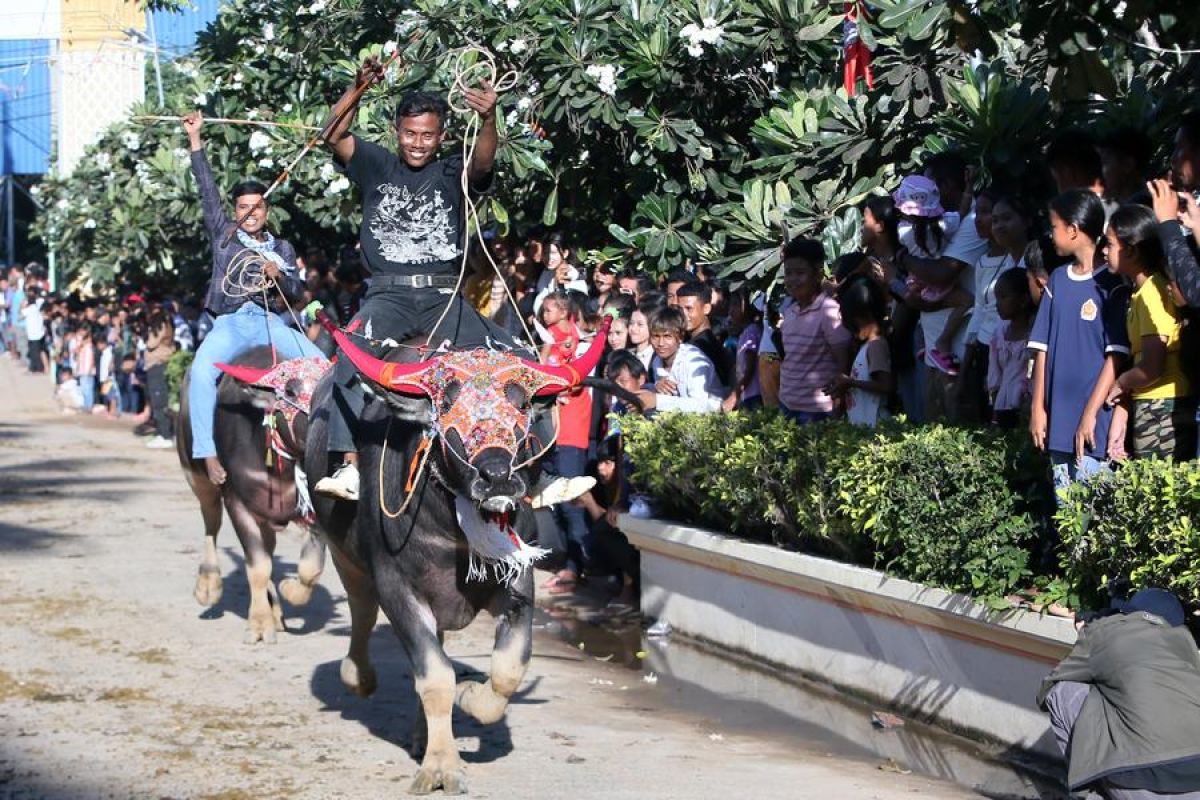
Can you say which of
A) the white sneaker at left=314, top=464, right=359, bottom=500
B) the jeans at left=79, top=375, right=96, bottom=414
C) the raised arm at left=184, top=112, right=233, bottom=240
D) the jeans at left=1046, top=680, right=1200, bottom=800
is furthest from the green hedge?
the jeans at left=79, top=375, right=96, bottom=414

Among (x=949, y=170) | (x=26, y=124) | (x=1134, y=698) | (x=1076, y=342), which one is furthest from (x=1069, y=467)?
(x=26, y=124)

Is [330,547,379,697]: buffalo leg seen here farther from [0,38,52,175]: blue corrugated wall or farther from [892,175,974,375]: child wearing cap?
[0,38,52,175]: blue corrugated wall

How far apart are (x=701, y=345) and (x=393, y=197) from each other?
4568 mm

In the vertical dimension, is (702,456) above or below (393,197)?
below

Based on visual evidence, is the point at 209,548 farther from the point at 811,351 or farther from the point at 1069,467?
the point at 1069,467

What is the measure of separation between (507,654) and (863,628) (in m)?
2.39

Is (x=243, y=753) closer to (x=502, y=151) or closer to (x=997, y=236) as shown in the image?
(x=997, y=236)

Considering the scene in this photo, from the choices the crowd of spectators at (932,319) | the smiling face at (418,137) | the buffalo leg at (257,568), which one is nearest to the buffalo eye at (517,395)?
the crowd of spectators at (932,319)

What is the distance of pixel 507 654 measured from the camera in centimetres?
733

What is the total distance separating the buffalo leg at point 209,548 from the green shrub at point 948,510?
4.83m

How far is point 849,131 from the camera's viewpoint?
10.6 metres

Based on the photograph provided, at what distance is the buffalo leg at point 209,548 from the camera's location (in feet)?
37.6

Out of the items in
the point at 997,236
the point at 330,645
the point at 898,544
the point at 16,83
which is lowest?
the point at 330,645

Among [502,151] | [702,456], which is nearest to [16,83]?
[502,151]
